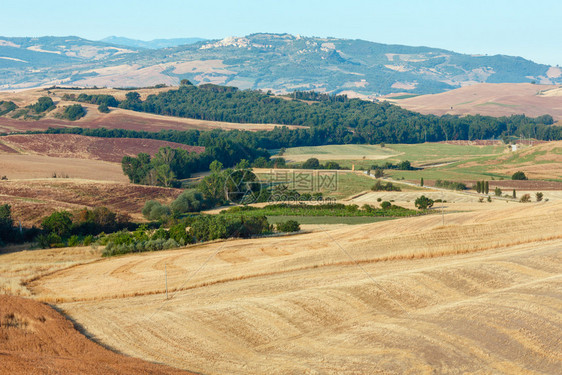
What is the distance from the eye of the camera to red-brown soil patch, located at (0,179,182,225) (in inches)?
2376

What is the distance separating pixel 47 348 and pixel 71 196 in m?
54.0

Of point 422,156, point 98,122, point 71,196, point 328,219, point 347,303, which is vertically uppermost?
point 98,122

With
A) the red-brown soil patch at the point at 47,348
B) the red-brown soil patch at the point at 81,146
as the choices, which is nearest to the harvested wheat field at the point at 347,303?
the red-brown soil patch at the point at 47,348

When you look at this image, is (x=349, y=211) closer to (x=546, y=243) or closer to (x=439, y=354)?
(x=546, y=243)

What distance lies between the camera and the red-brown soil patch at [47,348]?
15.4 meters

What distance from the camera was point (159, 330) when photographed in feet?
70.1

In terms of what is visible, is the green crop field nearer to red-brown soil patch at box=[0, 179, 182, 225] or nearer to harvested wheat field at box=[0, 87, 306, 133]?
red-brown soil patch at box=[0, 179, 182, 225]

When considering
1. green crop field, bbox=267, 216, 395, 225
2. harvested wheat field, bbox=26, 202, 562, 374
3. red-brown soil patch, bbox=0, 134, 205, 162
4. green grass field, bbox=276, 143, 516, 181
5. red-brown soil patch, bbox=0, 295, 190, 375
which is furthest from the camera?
red-brown soil patch, bbox=0, 134, 205, 162

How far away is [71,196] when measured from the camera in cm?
7031

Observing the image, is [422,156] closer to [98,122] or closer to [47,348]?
[98,122]

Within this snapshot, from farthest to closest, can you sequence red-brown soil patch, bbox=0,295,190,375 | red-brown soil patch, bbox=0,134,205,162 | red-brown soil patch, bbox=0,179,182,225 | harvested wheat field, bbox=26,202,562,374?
red-brown soil patch, bbox=0,134,205,162
red-brown soil patch, bbox=0,179,182,225
harvested wheat field, bbox=26,202,562,374
red-brown soil patch, bbox=0,295,190,375

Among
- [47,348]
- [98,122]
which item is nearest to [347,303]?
[47,348]

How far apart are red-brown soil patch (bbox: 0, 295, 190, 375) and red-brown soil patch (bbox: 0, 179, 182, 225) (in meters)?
36.5

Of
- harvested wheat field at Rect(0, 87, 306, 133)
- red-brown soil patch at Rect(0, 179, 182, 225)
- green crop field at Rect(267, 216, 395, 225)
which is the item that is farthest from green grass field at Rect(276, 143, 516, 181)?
red-brown soil patch at Rect(0, 179, 182, 225)
